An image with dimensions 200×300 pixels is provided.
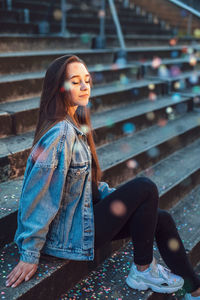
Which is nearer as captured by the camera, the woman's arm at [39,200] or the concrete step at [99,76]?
the woman's arm at [39,200]

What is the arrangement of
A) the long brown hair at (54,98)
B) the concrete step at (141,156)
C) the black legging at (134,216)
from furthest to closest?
1. the concrete step at (141,156)
2. the black legging at (134,216)
3. the long brown hair at (54,98)

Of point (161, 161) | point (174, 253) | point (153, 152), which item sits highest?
point (153, 152)

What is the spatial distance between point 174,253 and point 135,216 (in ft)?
1.15

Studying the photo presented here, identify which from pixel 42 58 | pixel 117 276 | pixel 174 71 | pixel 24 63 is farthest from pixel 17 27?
pixel 117 276

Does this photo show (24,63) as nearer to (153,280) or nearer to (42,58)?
(42,58)

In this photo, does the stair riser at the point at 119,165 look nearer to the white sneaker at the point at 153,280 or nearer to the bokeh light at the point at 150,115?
the bokeh light at the point at 150,115

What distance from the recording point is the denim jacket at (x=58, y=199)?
161cm

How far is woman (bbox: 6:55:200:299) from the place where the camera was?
162 centimetres

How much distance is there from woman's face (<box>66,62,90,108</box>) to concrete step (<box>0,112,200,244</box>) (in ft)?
2.40

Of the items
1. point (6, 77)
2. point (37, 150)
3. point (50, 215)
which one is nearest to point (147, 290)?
point (50, 215)

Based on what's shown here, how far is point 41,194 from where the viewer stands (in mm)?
1617

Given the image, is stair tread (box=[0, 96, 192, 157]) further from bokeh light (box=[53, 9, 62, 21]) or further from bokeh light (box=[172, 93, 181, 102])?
bokeh light (box=[53, 9, 62, 21])

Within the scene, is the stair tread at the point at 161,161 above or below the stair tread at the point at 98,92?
below

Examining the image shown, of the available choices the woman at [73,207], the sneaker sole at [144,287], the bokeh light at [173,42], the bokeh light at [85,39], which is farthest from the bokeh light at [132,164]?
the bokeh light at [173,42]
